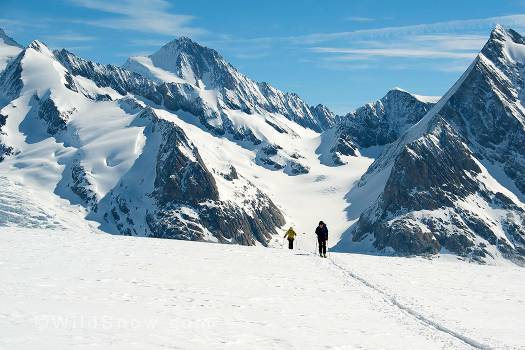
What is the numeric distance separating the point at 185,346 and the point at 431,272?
28528 mm

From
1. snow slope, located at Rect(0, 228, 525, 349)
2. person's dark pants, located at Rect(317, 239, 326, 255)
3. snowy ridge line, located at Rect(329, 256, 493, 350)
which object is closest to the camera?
snow slope, located at Rect(0, 228, 525, 349)

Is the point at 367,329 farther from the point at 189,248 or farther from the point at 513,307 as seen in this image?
the point at 189,248

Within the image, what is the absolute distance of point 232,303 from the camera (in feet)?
88.8

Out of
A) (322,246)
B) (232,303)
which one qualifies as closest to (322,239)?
(322,246)

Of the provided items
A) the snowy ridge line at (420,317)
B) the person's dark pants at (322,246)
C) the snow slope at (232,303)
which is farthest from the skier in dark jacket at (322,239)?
the snowy ridge line at (420,317)

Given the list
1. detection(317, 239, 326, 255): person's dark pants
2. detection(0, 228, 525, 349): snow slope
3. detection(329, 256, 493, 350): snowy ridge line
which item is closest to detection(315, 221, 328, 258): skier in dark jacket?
detection(317, 239, 326, 255): person's dark pants

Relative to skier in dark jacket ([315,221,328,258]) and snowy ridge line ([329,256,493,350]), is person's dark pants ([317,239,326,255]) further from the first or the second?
snowy ridge line ([329,256,493,350])

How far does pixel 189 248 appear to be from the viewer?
5034 centimetres

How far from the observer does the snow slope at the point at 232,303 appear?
20578 mm

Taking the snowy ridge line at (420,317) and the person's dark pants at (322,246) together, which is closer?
the snowy ridge line at (420,317)

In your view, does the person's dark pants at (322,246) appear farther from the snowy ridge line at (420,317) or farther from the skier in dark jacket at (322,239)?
the snowy ridge line at (420,317)

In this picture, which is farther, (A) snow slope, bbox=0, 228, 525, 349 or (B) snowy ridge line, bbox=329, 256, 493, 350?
(B) snowy ridge line, bbox=329, 256, 493, 350

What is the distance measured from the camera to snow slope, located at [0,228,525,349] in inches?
810

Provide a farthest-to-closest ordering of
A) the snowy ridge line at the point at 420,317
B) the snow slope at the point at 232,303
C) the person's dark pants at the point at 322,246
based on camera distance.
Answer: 1. the person's dark pants at the point at 322,246
2. the snowy ridge line at the point at 420,317
3. the snow slope at the point at 232,303
